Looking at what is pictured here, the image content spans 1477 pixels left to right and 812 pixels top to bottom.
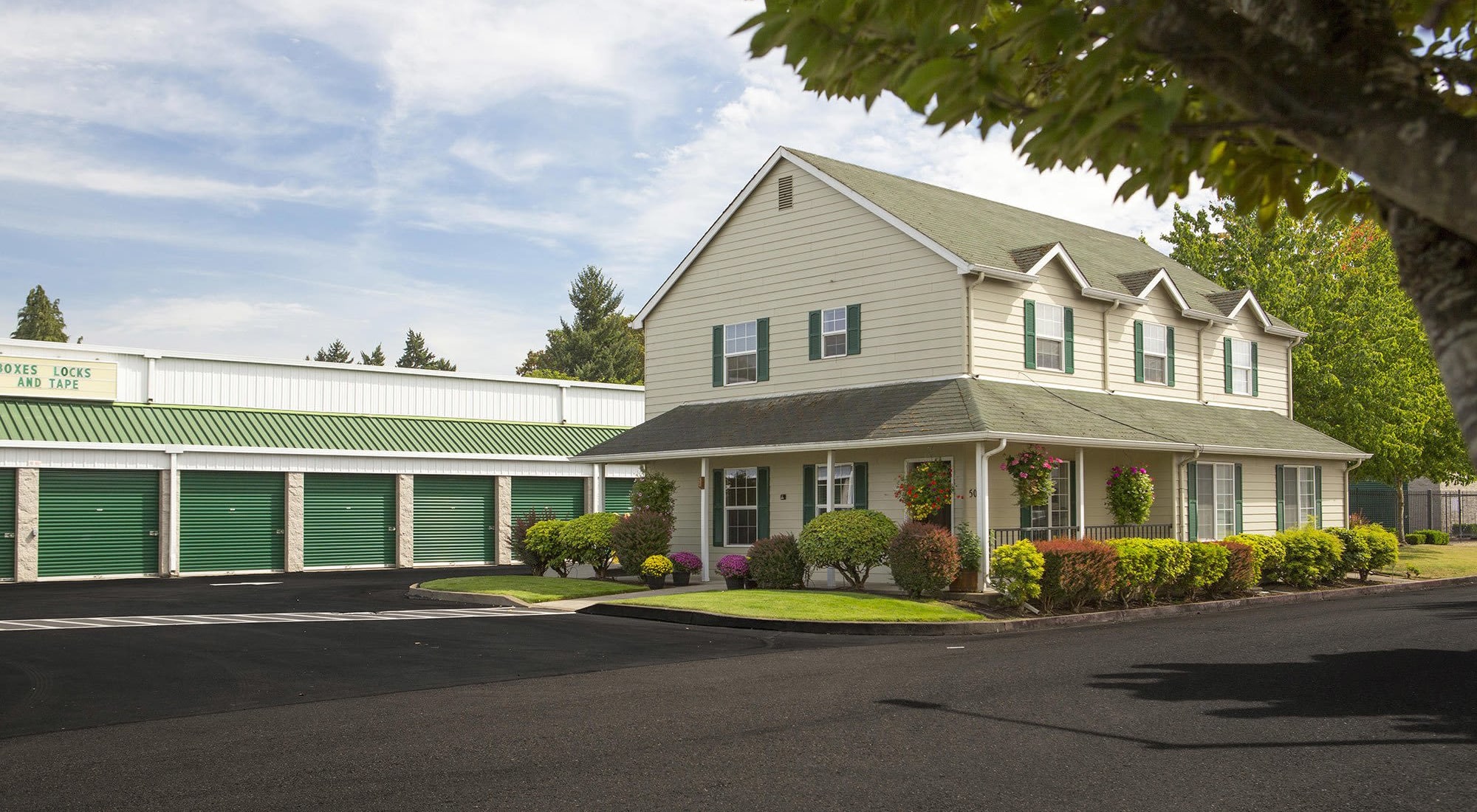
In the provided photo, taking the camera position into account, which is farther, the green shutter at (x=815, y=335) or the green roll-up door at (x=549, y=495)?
the green roll-up door at (x=549, y=495)

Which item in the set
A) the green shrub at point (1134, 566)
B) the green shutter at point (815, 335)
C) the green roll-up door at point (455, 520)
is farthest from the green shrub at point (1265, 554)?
the green roll-up door at point (455, 520)

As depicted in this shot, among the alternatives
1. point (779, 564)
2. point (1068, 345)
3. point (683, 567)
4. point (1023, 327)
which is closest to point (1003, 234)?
point (1068, 345)

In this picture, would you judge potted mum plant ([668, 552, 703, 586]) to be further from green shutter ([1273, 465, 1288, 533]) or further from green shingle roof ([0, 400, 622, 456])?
green shutter ([1273, 465, 1288, 533])

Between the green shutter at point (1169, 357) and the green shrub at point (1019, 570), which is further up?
the green shutter at point (1169, 357)

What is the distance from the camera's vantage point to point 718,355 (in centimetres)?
2850

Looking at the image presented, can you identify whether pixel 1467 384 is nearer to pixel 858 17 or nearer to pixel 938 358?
pixel 858 17

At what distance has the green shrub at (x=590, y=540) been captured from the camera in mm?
27031

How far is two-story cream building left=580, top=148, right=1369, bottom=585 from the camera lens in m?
23.6

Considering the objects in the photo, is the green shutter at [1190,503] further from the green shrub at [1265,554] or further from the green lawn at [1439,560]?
the green lawn at [1439,560]

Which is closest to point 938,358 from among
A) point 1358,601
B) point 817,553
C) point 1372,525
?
point 817,553

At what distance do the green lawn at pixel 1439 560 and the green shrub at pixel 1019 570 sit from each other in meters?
15.2

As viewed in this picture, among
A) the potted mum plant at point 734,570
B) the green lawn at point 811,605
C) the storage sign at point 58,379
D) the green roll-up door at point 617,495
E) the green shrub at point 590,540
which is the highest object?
the storage sign at point 58,379

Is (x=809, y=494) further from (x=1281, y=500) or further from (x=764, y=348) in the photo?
(x=1281, y=500)

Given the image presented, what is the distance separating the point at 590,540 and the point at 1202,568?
40.4ft
